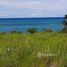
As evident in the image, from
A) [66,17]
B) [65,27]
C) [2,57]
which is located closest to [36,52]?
[2,57]

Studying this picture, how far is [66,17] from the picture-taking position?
1326 inches

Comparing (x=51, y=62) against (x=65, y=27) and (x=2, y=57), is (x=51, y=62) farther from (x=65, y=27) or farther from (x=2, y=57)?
(x=65, y=27)

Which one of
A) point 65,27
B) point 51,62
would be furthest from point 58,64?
point 65,27

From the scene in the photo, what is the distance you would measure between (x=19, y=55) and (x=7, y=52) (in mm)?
417

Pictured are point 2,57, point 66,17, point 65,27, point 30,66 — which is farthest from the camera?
point 66,17

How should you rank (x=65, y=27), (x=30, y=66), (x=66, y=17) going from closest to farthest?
(x=30, y=66) < (x=65, y=27) < (x=66, y=17)

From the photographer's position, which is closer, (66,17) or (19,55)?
(19,55)

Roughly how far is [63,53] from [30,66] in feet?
3.09

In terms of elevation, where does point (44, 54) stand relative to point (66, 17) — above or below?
above

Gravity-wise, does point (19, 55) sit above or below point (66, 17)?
above

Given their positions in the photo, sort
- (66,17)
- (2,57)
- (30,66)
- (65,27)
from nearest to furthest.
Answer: (30,66) < (2,57) < (65,27) < (66,17)

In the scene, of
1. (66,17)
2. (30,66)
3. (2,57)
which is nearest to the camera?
(30,66)

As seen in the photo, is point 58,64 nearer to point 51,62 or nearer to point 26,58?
point 51,62

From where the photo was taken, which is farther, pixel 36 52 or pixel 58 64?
pixel 36 52
